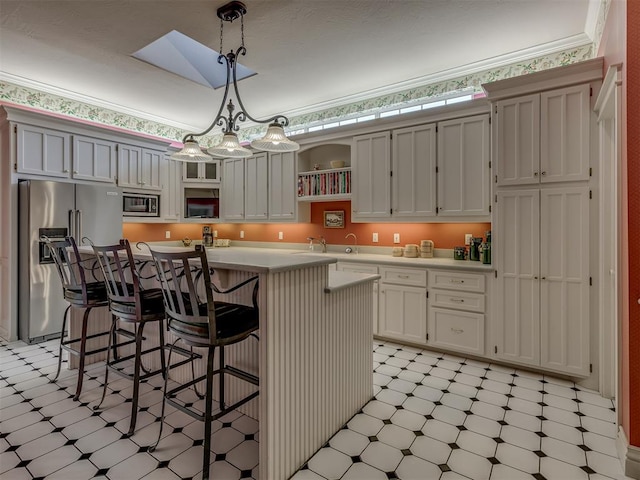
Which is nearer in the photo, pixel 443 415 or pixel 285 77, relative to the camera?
pixel 443 415

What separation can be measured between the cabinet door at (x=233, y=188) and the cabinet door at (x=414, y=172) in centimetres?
248

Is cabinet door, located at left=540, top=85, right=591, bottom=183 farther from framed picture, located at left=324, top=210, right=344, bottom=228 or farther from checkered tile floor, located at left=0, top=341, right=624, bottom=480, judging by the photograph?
framed picture, located at left=324, top=210, right=344, bottom=228

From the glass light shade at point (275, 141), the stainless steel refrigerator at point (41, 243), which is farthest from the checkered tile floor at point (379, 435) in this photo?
the glass light shade at point (275, 141)

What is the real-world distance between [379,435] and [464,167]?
2.59 metres

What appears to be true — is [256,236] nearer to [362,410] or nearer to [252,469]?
[362,410]

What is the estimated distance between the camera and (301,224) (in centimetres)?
508

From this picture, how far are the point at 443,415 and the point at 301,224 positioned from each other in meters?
3.28

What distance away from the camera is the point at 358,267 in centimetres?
391

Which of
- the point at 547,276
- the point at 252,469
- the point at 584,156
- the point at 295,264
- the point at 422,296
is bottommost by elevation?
the point at 252,469

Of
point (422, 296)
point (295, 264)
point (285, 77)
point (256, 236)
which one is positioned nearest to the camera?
point (295, 264)

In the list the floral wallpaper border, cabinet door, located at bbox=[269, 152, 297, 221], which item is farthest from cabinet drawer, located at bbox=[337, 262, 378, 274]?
the floral wallpaper border

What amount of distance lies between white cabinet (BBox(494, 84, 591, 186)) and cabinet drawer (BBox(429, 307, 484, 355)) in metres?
1.27

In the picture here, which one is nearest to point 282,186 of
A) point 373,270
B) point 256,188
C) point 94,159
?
point 256,188

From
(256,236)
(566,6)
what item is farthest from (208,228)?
(566,6)
